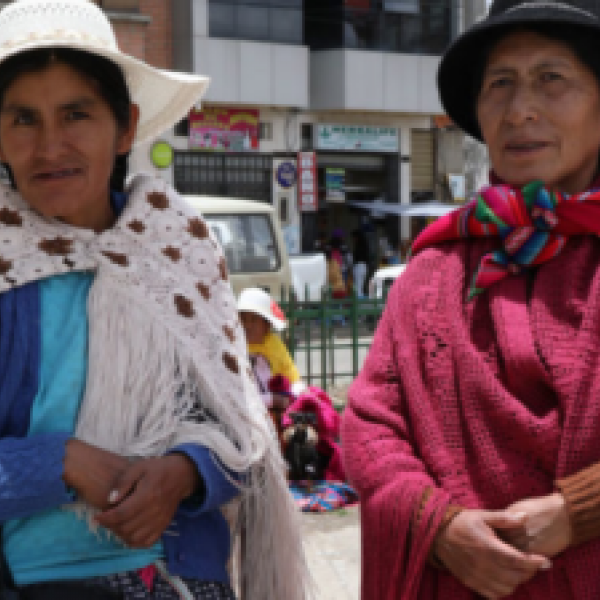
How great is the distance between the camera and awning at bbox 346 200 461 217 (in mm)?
20391

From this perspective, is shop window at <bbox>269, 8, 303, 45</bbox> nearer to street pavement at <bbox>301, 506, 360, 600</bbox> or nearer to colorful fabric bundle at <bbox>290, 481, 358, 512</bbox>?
colorful fabric bundle at <bbox>290, 481, 358, 512</bbox>

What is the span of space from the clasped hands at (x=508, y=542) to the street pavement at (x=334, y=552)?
87.5 inches

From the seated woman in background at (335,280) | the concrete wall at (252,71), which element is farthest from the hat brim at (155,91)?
the concrete wall at (252,71)

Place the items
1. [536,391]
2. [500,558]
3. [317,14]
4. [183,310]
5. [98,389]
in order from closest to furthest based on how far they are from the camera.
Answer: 1. [500,558]
2. [536,391]
3. [98,389]
4. [183,310]
5. [317,14]

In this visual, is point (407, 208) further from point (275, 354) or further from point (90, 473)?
point (90, 473)

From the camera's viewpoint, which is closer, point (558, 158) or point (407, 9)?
point (558, 158)

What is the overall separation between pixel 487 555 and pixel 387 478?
0.23m

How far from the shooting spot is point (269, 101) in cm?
1941

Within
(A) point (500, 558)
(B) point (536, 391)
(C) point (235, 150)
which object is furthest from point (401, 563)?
(C) point (235, 150)

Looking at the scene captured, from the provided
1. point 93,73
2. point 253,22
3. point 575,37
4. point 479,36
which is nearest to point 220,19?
point 253,22

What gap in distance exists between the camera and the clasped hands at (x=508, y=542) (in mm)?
1559

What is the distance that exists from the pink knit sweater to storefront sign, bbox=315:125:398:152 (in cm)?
1904

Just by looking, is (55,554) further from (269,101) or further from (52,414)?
(269,101)

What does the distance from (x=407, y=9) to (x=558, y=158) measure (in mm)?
20729
